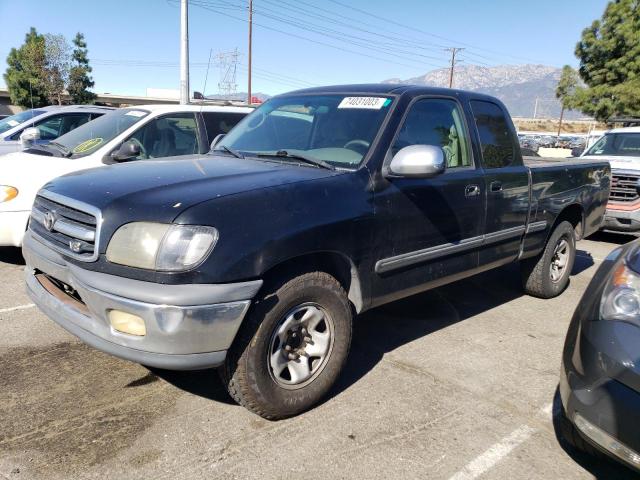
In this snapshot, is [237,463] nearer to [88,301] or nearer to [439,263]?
[88,301]

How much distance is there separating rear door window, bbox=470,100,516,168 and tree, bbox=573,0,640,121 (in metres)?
18.7

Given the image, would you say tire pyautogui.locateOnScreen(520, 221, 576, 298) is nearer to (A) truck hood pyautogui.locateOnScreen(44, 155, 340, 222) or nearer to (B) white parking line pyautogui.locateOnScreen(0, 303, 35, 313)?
(A) truck hood pyautogui.locateOnScreen(44, 155, 340, 222)

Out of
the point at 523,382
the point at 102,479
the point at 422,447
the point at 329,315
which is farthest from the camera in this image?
the point at 523,382

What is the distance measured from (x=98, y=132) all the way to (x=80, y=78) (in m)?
35.7

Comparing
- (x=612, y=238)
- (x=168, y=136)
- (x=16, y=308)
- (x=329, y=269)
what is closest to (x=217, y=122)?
(x=168, y=136)

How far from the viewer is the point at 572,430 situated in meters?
2.74

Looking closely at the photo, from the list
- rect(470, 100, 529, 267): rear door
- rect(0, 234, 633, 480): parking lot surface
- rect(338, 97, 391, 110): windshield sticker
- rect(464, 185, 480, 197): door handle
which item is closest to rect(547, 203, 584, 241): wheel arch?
rect(470, 100, 529, 267): rear door

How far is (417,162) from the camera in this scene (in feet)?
10.5

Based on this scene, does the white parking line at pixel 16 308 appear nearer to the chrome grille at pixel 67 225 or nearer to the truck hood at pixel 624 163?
the chrome grille at pixel 67 225

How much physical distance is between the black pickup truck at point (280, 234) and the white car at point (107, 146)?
87.0 inches

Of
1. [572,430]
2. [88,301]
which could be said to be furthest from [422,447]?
[88,301]

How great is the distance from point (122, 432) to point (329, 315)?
4.20 ft

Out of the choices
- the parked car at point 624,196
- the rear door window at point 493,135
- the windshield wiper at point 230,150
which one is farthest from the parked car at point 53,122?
the parked car at point 624,196

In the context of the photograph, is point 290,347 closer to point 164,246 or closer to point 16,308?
point 164,246
